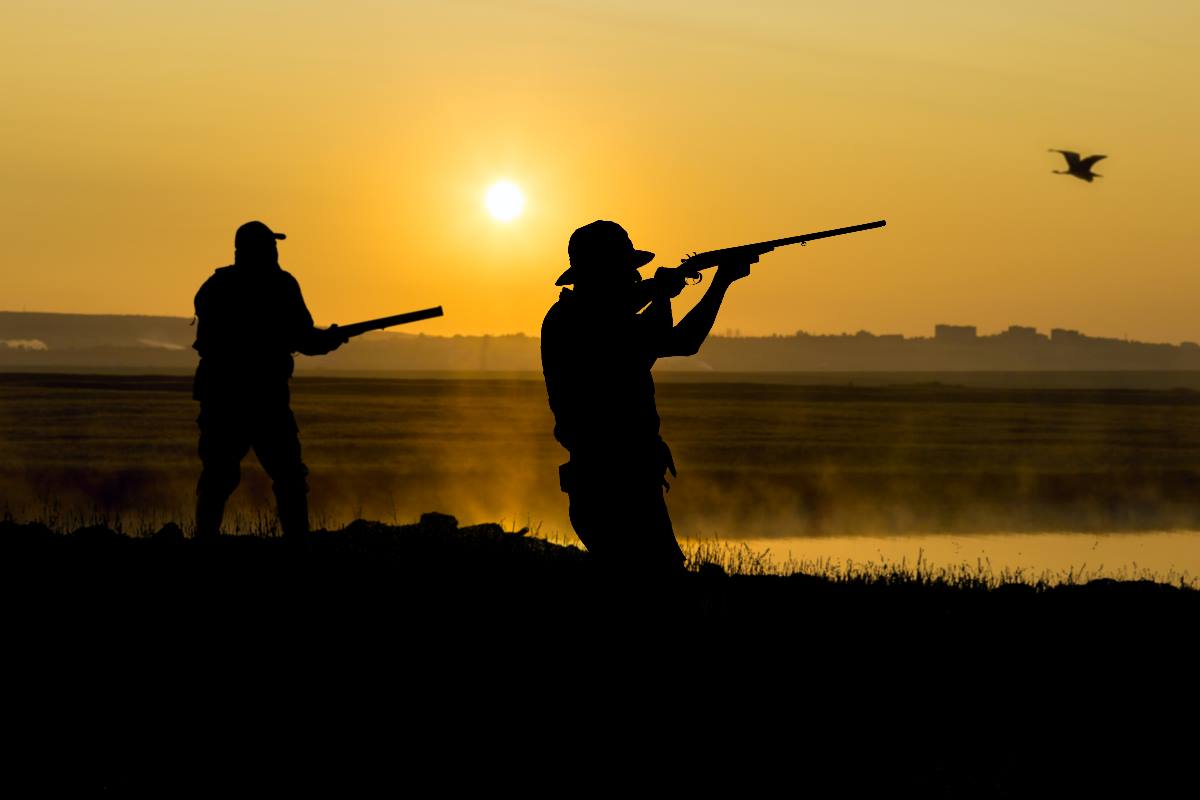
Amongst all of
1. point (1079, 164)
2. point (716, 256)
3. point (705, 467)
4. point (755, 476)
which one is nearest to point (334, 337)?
point (716, 256)

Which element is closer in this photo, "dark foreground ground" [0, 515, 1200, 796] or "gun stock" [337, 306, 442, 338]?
"dark foreground ground" [0, 515, 1200, 796]

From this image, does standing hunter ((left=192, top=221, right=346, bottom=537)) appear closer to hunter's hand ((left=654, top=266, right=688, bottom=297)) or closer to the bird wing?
hunter's hand ((left=654, top=266, right=688, bottom=297))

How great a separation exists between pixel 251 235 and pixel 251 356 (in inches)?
36.6

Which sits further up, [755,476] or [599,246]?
[599,246]

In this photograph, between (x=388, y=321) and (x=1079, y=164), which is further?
(x=1079, y=164)

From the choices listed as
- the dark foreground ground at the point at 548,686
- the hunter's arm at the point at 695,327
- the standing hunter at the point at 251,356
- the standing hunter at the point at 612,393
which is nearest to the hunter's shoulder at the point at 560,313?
the standing hunter at the point at 612,393

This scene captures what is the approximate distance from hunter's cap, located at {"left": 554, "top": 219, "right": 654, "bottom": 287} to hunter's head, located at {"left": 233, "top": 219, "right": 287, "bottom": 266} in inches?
195

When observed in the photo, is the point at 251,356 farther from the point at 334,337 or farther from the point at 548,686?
the point at 548,686

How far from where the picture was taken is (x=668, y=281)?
8.34m

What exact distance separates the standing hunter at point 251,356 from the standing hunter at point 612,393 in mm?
4645

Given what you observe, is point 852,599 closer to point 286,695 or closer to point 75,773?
point 286,695

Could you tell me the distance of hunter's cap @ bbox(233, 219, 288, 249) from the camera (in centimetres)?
1212

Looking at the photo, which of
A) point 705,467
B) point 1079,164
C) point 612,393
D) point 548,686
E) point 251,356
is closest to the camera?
point 612,393

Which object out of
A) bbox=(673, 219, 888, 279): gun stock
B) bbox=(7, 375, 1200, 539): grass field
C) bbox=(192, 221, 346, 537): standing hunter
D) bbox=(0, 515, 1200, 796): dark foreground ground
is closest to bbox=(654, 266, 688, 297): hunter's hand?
bbox=(673, 219, 888, 279): gun stock
